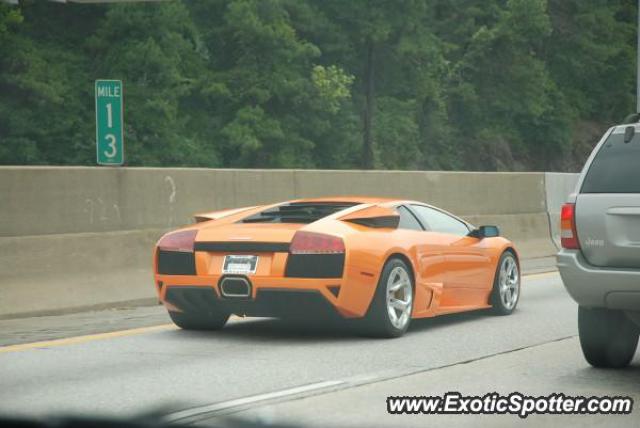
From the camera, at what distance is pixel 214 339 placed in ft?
33.6

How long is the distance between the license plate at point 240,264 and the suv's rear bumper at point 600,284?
2.70 meters

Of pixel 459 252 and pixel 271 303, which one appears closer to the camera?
pixel 271 303

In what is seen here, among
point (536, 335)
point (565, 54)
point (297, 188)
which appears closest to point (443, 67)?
point (565, 54)

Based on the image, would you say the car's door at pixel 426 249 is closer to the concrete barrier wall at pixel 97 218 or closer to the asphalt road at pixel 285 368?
the asphalt road at pixel 285 368

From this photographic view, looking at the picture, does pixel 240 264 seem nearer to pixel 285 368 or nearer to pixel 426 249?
pixel 285 368

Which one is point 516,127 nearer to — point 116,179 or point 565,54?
point 565,54

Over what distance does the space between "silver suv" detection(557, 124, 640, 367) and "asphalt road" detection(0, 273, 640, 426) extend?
252 mm

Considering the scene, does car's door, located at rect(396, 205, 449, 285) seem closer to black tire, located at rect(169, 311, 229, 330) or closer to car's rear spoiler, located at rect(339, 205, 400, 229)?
car's rear spoiler, located at rect(339, 205, 400, 229)

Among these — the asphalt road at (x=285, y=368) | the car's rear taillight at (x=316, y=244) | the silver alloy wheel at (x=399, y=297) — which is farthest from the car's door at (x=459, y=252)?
the car's rear taillight at (x=316, y=244)

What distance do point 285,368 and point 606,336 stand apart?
2.20 meters

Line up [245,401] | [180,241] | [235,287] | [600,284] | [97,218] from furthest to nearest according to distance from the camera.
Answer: [97,218] < [180,241] < [235,287] < [600,284] < [245,401]

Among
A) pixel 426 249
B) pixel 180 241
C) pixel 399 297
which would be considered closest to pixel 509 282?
pixel 426 249

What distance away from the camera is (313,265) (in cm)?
977

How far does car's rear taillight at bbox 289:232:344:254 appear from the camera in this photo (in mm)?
9781
